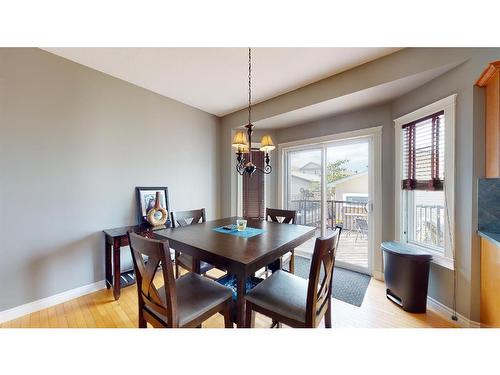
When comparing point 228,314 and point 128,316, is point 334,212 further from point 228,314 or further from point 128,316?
point 128,316

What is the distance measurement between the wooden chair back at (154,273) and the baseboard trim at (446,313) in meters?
2.41

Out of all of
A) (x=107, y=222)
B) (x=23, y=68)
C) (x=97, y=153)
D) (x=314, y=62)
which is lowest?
(x=107, y=222)

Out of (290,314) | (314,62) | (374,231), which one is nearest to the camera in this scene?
(290,314)

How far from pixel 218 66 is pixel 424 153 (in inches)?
99.2

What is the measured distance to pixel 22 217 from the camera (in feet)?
5.98

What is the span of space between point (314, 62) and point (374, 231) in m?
2.30

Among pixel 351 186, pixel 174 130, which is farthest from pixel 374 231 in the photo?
pixel 174 130

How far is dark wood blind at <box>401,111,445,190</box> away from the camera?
1.98 m

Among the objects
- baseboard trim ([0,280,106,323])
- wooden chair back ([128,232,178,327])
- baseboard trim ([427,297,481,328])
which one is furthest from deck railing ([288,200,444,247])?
baseboard trim ([0,280,106,323])

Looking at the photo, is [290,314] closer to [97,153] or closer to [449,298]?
[449,298]

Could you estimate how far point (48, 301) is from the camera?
196 cm

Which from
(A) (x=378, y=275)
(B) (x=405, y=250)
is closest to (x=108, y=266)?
(B) (x=405, y=250)

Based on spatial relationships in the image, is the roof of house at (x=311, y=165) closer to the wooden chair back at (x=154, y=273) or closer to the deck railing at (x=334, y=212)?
the deck railing at (x=334, y=212)

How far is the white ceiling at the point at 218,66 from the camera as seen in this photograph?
1926 mm
